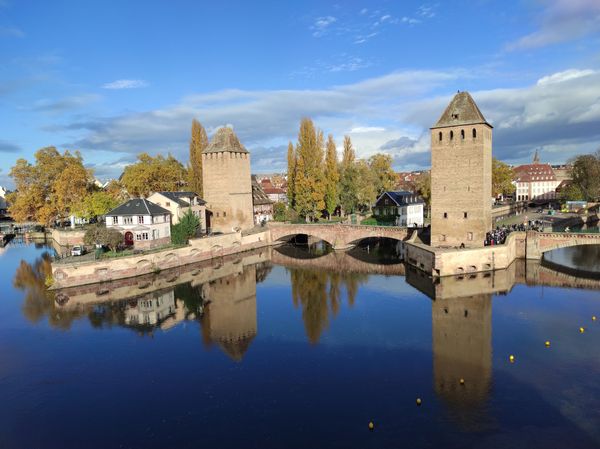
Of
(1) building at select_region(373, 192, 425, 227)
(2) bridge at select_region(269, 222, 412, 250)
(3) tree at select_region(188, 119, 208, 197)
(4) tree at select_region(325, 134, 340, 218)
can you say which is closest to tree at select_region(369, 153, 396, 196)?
(1) building at select_region(373, 192, 425, 227)

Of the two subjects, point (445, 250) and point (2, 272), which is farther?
point (2, 272)

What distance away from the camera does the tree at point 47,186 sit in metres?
55.3

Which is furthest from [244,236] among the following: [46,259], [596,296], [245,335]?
[596,296]

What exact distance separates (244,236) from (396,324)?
25996 mm

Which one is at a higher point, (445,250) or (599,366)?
(445,250)

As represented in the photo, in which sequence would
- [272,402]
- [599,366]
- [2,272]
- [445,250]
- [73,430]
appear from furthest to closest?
[2,272]
[445,250]
[599,366]
[272,402]
[73,430]

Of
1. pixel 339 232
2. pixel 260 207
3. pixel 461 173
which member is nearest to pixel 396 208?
pixel 339 232

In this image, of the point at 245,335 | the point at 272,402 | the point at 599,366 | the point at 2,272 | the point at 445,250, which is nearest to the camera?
the point at 272,402

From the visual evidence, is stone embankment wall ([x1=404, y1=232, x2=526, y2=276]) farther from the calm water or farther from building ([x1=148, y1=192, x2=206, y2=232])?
building ([x1=148, y1=192, x2=206, y2=232])

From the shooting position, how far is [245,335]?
2167 centimetres

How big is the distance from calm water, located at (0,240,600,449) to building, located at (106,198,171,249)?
28.9 feet

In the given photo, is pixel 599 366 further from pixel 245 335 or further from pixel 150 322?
pixel 150 322

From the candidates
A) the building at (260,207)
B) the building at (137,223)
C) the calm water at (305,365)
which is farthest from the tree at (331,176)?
the calm water at (305,365)

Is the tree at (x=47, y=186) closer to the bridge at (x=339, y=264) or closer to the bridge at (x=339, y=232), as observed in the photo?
the bridge at (x=339, y=232)
